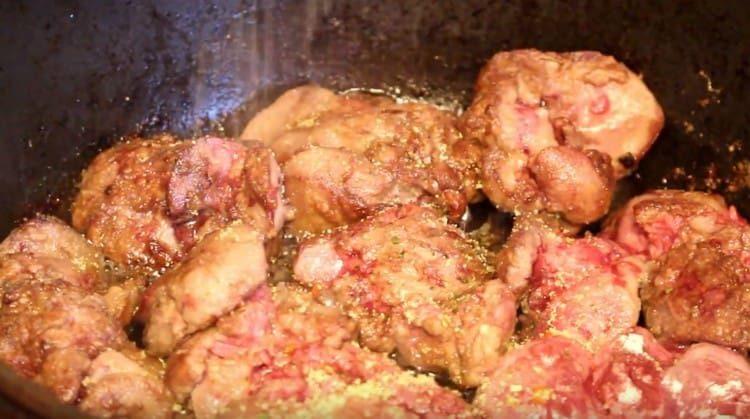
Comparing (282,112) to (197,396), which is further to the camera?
(282,112)

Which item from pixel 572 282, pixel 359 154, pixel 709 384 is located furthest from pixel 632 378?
pixel 359 154

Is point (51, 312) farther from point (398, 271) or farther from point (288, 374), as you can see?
point (398, 271)

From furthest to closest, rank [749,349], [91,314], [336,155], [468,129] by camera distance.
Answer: [468,129]
[336,155]
[749,349]
[91,314]

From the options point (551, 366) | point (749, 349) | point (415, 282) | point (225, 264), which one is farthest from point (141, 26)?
point (749, 349)

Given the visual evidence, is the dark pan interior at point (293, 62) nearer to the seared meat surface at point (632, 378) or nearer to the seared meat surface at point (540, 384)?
the seared meat surface at point (632, 378)

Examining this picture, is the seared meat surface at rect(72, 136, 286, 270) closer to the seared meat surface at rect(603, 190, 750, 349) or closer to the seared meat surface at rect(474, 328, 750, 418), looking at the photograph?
the seared meat surface at rect(474, 328, 750, 418)

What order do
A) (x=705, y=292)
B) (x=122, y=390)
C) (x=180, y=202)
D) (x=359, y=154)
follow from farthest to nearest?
(x=359, y=154) → (x=180, y=202) → (x=705, y=292) → (x=122, y=390)

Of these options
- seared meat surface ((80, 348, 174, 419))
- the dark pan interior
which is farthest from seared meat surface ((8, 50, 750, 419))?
the dark pan interior

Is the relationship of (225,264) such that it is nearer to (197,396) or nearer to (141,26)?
(197,396)
